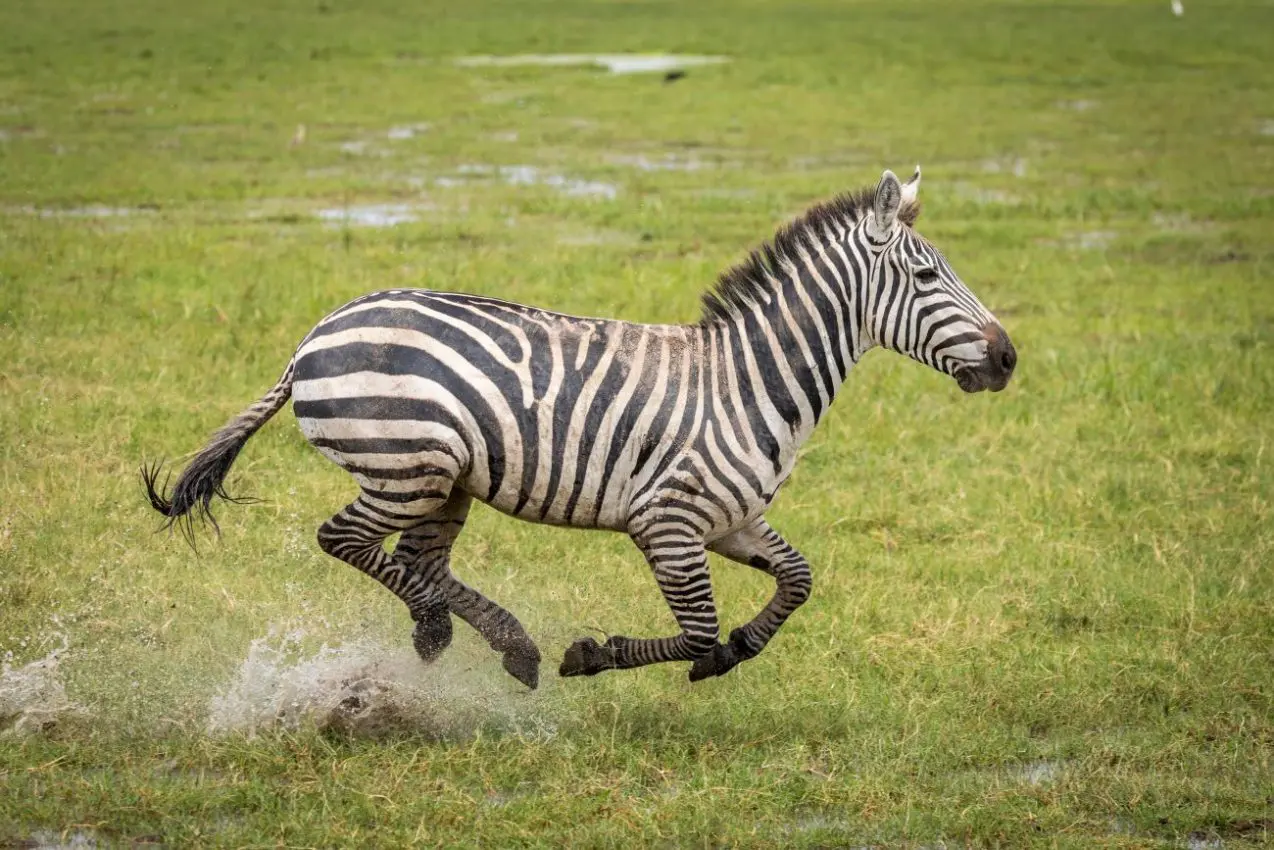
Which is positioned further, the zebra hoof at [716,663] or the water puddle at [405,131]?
the water puddle at [405,131]

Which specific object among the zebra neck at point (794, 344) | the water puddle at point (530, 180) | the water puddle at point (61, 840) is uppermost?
the water puddle at point (530, 180)

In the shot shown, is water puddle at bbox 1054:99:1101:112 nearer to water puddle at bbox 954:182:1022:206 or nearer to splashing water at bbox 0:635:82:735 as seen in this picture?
water puddle at bbox 954:182:1022:206

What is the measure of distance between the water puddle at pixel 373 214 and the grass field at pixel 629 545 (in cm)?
10

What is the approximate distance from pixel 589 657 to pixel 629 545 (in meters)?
2.15

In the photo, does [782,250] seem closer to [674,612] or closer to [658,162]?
[674,612]

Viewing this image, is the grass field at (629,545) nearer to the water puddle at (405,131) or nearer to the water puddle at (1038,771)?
the water puddle at (1038,771)

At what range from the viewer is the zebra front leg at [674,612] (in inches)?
221

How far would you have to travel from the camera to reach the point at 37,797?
5.14 meters

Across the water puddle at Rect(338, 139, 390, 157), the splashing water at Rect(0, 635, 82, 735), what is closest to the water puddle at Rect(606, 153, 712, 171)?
the water puddle at Rect(338, 139, 390, 157)

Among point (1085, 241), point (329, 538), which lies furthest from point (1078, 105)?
point (329, 538)

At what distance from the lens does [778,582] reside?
6.04 metres

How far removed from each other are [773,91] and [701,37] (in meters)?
6.52

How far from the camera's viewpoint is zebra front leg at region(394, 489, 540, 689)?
19.1 feet

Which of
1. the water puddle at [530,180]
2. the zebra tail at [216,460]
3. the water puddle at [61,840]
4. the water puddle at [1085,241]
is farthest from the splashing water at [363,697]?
the water puddle at [530,180]
